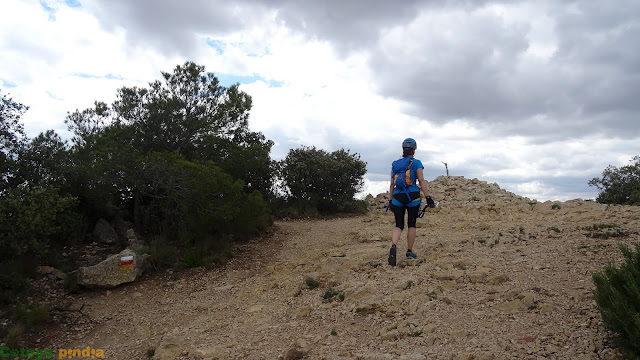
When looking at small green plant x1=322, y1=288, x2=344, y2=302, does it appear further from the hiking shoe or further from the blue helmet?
the blue helmet

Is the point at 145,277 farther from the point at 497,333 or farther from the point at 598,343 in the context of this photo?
the point at 598,343

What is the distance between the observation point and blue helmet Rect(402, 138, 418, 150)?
661 cm

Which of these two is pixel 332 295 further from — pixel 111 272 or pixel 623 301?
pixel 111 272

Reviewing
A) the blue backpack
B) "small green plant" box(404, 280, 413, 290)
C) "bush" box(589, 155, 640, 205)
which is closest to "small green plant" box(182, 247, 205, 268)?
the blue backpack

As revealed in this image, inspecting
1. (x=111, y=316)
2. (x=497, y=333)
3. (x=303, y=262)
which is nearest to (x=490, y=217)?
(x=303, y=262)

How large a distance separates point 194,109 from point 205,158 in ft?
6.34

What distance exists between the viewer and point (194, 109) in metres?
12.0

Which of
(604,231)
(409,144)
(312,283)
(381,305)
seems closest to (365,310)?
(381,305)

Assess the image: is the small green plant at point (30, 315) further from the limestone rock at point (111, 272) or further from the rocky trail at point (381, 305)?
the limestone rock at point (111, 272)

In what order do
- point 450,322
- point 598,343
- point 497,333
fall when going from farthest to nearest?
point 450,322 < point 497,333 < point 598,343

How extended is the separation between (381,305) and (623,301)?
101 inches

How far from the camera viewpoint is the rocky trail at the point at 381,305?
4.20m

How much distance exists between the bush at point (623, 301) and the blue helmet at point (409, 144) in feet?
10.5

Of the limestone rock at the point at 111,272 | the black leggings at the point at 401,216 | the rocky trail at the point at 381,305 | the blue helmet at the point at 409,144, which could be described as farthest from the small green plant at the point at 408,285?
the limestone rock at the point at 111,272
